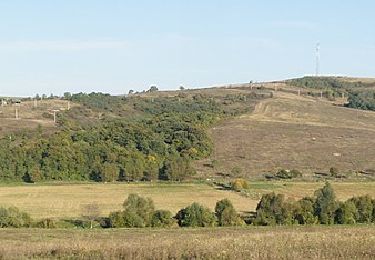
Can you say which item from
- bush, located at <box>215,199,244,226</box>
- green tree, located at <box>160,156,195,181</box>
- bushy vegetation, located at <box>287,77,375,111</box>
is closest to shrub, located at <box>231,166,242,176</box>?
green tree, located at <box>160,156,195,181</box>

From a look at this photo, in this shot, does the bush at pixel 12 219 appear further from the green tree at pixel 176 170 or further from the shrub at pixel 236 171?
the shrub at pixel 236 171

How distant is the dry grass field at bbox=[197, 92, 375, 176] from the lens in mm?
80438

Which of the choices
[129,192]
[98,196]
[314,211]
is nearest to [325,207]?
[314,211]

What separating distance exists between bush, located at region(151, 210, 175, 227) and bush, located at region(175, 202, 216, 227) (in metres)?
0.59

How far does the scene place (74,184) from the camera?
225ft

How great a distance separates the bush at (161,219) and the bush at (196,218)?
589 mm

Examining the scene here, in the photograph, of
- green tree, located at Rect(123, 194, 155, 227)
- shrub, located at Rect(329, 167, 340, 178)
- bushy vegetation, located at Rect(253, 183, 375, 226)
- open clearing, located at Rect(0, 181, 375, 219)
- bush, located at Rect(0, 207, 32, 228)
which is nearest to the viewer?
bush, located at Rect(0, 207, 32, 228)

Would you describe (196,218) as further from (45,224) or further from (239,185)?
(239,185)

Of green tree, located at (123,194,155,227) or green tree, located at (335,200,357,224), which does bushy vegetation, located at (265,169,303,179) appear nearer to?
green tree, located at (335,200,357,224)

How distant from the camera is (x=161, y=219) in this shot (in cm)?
4034

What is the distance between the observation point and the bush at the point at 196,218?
39625mm

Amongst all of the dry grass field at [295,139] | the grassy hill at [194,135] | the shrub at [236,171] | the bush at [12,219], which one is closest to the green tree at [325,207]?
the bush at [12,219]

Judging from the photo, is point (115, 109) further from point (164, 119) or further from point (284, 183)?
point (284, 183)

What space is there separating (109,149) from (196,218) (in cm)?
3797
